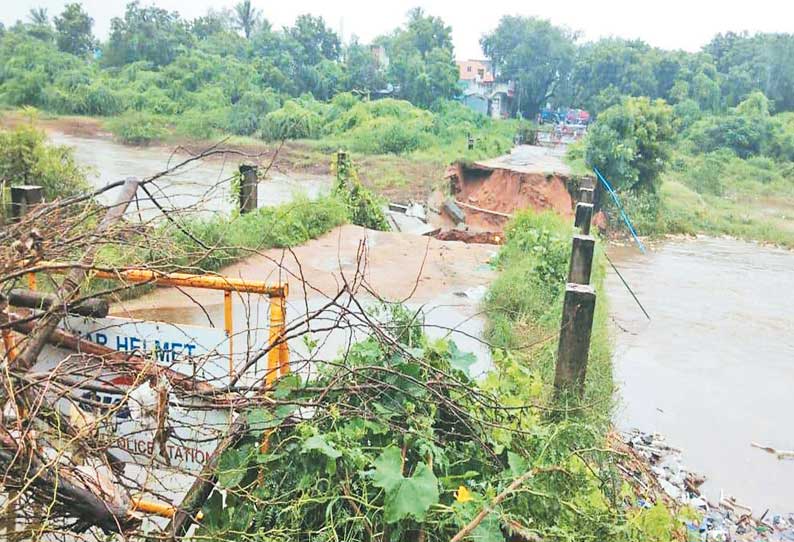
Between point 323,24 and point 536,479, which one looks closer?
point 536,479

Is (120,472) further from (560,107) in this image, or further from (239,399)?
(560,107)

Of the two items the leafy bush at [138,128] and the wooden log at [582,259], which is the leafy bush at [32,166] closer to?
the wooden log at [582,259]

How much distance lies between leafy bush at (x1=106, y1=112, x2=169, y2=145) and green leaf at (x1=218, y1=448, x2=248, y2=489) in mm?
40725

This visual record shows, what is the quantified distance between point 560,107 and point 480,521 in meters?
54.0

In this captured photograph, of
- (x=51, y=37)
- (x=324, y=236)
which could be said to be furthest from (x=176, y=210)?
(x=51, y=37)

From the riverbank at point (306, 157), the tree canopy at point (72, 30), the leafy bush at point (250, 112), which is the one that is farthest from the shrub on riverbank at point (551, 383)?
the tree canopy at point (72, 30)

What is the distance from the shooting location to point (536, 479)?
261 centimetres

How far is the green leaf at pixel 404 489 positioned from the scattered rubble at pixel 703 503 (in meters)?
3.48

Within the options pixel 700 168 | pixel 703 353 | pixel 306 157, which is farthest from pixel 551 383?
pixel 306 157

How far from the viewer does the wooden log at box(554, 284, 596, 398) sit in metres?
4.79

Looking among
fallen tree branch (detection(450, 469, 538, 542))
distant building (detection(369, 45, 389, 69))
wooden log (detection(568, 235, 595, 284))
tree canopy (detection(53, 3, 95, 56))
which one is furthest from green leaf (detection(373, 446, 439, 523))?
tree canopy (detection(53, 3, 95, 56))

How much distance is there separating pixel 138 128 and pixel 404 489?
138 feet

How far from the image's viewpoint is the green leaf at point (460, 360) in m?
3.05

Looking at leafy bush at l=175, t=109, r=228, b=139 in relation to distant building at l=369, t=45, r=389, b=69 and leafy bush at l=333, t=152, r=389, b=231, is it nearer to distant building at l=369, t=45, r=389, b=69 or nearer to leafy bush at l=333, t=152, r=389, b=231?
distant building at l=369, t=45, r=389, b=69
